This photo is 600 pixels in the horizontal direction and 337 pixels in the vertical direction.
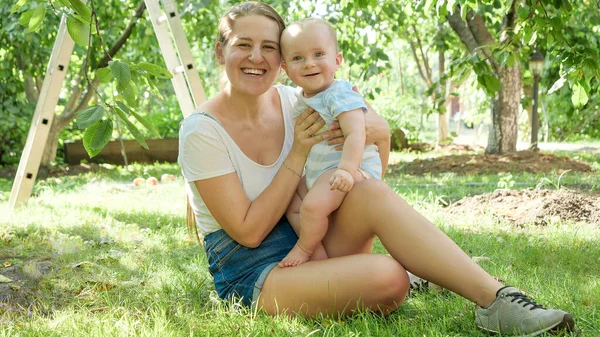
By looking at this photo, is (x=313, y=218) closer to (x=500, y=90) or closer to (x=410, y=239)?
(x=410, y=239)

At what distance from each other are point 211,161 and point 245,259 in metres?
0.38

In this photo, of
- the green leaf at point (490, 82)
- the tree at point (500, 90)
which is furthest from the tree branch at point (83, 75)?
the green leaf at point (490, 82)

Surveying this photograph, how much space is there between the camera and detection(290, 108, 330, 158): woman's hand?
2.50 m

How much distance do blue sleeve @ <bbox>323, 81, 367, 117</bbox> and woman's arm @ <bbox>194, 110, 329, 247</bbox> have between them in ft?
0.30

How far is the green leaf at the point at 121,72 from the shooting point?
2.05 meters

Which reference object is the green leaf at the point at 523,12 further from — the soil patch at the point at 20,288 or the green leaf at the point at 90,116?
the soil patch at the point at 20,288

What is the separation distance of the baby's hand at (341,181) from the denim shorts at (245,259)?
39 cm

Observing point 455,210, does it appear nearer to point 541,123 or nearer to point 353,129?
point 353,129

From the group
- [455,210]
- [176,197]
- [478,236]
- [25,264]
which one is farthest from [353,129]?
[176,197]

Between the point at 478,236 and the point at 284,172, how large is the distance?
1749mm

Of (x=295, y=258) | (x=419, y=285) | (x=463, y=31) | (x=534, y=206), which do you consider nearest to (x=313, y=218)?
(x=295, y=258)

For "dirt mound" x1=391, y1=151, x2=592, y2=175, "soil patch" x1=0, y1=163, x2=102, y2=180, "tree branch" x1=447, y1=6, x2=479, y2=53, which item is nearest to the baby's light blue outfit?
"dirt mound" x1=391, y1=151, x2=592, y2=175

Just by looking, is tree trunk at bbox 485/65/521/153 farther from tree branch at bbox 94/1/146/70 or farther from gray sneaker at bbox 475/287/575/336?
gray sneaker at bbox 475/287/575/336

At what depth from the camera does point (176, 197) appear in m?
6.03
